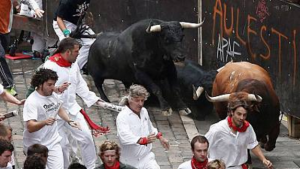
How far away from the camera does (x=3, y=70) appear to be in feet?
55.5

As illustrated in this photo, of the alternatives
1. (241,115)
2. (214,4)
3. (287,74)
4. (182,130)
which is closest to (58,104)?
(241,115)

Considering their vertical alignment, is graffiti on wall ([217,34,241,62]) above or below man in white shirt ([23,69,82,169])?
below

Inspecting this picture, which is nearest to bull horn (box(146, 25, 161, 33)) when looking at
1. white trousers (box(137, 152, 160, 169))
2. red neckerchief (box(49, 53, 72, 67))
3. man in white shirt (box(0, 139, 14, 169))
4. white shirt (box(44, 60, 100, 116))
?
white shirt (box(44, 60, 100, 116))

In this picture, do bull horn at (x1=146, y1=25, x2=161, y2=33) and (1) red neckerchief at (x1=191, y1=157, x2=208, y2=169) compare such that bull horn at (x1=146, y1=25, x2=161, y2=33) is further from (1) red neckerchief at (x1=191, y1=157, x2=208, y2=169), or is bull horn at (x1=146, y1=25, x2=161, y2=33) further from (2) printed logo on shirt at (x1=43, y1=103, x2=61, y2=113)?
(1) red neckerchief at (x1=191, y1=157, x2=208, y2=169)

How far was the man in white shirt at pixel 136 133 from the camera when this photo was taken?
12.2m

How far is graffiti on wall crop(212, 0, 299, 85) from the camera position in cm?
1592

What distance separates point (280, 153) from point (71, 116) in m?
3.52

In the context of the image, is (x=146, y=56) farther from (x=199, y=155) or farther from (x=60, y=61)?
(x=199, y=155)

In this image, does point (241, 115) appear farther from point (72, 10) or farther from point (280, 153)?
point (72, 10)

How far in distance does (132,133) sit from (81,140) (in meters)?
1.35

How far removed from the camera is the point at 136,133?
486 inches

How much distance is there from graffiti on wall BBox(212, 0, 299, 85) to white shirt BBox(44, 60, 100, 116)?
3.66 meters

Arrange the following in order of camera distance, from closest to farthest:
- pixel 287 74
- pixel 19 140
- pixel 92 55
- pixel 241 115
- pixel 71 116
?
pixel 241 115
pixel 71 116
pixel 19 140
pixel 287 74
pixel 92 55

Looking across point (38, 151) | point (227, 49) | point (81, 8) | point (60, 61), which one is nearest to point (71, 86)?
point (60, 61)
